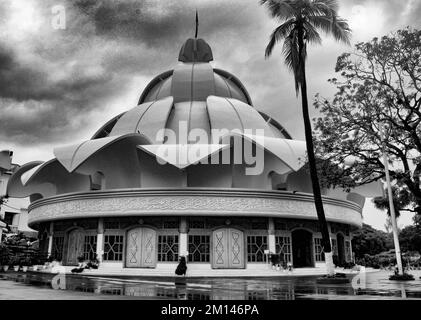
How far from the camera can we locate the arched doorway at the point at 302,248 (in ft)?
90.0

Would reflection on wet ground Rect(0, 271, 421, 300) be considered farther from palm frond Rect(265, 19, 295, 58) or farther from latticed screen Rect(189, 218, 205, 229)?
palm frond Rect(265, 19, 295, 58)

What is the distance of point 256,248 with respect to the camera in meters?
25.2

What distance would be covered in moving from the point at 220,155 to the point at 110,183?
27.3 feet

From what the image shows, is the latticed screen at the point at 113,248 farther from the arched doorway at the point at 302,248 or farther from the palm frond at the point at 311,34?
the palm frond at the point at 311,34

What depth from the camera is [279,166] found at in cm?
2675

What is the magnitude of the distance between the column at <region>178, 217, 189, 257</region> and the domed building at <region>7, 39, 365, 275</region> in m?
0.06

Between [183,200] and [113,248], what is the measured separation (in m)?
5.65

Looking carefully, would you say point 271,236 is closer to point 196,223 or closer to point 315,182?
point 196,223

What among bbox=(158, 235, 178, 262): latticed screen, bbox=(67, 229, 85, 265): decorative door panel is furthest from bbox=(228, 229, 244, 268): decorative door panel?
bbox=(67, 229, 85, 265): decorative door panel

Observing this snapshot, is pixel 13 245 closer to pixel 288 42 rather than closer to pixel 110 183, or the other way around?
pixel 110 183

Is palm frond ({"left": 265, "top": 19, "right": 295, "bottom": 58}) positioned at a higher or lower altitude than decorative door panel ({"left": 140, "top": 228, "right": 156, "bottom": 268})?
higher

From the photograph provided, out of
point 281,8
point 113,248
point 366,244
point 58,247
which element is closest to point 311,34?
point 281,8

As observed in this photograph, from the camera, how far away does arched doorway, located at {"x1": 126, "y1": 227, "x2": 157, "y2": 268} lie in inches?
964
